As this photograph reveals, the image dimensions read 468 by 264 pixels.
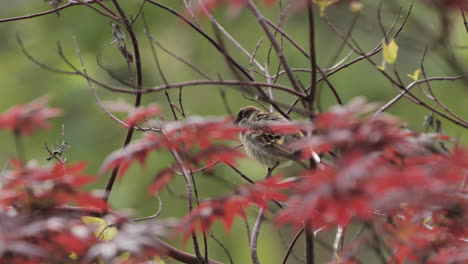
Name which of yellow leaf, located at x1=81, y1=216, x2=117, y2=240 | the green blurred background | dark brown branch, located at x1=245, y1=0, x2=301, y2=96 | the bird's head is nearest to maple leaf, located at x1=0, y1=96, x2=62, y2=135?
yellow leaf, located at x1=81, y1=216, x2=117, y2=240

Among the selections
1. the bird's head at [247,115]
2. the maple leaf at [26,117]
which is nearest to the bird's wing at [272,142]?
the bird's head at [247,115]

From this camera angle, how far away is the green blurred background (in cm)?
539

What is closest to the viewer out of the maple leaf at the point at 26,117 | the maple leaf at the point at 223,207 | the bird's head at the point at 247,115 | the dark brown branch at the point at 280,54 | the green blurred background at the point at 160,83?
the maple leaf at the point at 223,207

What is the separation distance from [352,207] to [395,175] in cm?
10

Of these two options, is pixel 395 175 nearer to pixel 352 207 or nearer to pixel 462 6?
pixel 352 207

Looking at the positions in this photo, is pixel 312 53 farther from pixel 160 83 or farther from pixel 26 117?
pixel 160 83

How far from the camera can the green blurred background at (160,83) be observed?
17.7ft

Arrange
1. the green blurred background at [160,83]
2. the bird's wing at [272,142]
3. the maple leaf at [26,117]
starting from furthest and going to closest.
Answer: the green blurred background at [160,83], the bird's wing at [272,142], the maple leaf at [26,117]

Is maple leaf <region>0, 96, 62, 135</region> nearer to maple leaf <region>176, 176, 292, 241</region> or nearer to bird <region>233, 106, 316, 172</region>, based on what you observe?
maple leaf <region>176, 176, 292, 241</region>

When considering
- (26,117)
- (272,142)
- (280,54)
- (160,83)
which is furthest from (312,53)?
(160,83)

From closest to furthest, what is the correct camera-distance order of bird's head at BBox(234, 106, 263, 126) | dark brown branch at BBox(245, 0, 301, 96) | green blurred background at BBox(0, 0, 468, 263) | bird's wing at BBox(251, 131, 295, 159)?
1. dark brown branch at BBox(245, 0, 301, 96)
2. bird's wing at BBox(251, 131, 295, 159)
3. bird's head at BBox(234, 106, 263, 126)
4. green blurred background at BBox(0, 0, 468, 263)

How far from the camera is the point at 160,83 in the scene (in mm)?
5277

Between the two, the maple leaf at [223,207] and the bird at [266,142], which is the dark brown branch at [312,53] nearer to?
the maple leaf at [223,207]

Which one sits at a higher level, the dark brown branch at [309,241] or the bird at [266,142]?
the dark brown branch at [309,241]
